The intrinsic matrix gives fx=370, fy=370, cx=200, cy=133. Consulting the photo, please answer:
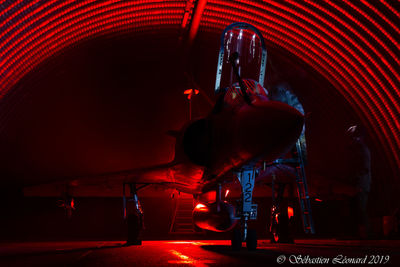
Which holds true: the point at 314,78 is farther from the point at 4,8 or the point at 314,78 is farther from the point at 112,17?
the point at 4,8

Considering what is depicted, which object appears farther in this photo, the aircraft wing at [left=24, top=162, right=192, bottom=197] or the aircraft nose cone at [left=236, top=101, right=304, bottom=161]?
the aircraft wing at [left=24, top=162, right=192, bottom=197]

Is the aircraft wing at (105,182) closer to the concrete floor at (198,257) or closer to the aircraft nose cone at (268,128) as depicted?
the concrete floor at (198,257)

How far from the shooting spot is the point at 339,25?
518 inches

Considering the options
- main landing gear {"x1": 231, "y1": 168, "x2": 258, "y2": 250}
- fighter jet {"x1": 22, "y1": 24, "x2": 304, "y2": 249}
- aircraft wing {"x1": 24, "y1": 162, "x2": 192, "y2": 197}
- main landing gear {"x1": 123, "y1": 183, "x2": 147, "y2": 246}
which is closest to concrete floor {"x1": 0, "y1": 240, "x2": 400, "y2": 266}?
main landing gear {"x1": 231, "y1": 168, "x2": 258, "y2": 250}

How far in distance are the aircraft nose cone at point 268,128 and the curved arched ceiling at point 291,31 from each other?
9520 millimetres

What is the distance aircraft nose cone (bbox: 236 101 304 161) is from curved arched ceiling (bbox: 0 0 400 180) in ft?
31.2

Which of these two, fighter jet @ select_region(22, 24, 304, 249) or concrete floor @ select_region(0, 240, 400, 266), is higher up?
fighter jet @ select_region(22, 24, 304, 249)

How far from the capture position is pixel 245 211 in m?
5.04

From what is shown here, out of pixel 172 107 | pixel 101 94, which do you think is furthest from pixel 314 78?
pixel 101 94

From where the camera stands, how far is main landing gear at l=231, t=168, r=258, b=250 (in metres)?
5.07

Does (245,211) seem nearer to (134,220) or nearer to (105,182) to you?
(134,220)

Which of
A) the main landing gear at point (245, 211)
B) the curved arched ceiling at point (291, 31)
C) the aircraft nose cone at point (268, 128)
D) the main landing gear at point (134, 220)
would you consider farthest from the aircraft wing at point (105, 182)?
the curved arched ceiling at point (291, 31)

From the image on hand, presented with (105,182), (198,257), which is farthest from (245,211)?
(105,182)

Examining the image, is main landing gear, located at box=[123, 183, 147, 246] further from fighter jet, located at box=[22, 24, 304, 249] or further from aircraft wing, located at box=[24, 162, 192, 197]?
fighter jet, located at box=[22, 24, 304, 249]
